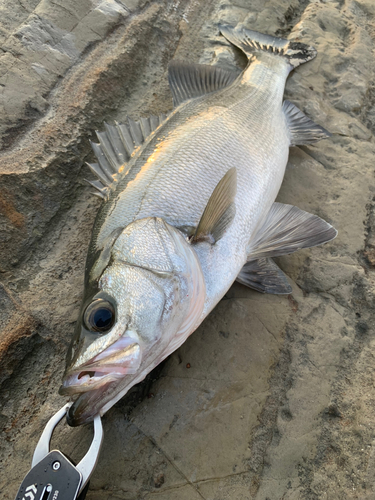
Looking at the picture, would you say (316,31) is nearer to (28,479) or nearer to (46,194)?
(46,194)

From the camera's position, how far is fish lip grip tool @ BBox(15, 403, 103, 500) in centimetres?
136

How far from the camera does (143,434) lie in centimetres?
180

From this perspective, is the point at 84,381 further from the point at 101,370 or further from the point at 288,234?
the point at 288,234

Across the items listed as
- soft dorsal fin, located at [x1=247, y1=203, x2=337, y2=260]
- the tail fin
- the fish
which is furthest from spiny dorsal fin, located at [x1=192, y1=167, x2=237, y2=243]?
the tail fin

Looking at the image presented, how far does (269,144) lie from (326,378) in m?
1.66

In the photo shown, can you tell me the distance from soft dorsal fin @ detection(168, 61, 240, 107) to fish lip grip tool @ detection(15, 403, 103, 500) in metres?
2.58

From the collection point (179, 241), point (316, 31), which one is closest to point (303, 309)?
point (179, 241)

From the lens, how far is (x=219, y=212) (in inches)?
76.2

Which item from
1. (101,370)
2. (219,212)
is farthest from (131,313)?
(219,212)

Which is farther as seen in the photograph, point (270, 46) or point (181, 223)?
point (270, 46)

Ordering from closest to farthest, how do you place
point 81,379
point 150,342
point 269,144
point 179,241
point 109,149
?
point 81,379 < point 150,342 < point 179,241 < point 109,149 < point 269,144

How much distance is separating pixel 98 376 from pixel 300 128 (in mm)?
2561

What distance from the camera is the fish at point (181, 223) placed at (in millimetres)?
1472

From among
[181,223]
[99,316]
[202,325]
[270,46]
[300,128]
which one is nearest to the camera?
[99,316]
